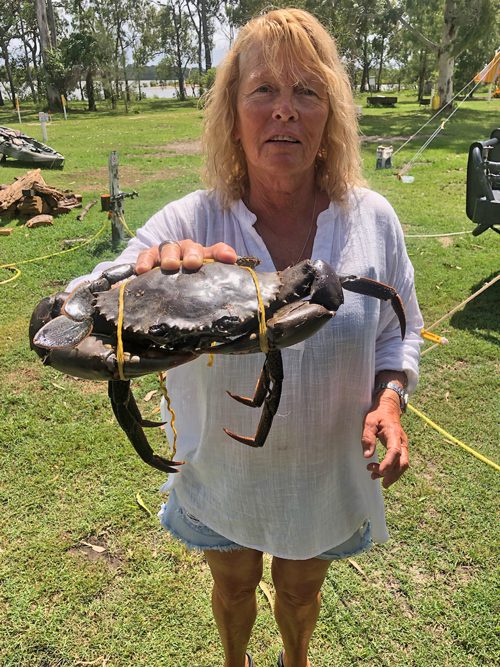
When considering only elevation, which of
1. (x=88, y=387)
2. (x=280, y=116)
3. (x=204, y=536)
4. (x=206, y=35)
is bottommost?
(x=88, y=387)

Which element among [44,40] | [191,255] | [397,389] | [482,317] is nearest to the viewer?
[191,255]

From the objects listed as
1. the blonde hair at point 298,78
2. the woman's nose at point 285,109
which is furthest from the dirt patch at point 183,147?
the woman's nose at point 285,109

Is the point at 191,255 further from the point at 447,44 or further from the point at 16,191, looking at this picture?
the point at 447,44

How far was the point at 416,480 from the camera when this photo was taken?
366 centimetres

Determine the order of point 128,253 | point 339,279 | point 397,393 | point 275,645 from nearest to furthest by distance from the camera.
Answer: point 339,279 → point 128,253 → point 397,393 → point 275,645

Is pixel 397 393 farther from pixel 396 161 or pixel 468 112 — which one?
pixel 468 112

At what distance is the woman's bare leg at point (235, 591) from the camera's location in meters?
2.05

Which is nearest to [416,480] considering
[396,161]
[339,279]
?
[339,279]

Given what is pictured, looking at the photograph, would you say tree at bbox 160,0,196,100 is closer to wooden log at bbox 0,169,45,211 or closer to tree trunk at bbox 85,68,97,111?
tree trunk at bbox 85,68,97,111

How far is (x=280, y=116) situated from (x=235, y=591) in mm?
1834

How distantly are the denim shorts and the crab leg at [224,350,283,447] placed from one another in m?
0.66

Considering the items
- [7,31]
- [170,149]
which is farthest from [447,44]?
[7,31]

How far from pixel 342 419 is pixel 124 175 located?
1264cm

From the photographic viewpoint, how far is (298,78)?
1735 mm
